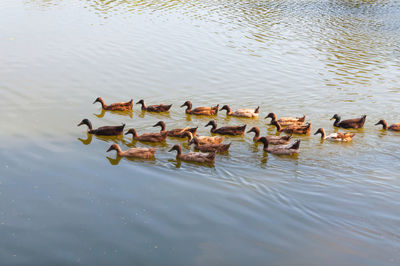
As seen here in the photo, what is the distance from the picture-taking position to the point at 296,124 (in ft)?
57.7

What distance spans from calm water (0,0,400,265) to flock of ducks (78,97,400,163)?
34 centimetres

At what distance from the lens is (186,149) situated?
15.7 m

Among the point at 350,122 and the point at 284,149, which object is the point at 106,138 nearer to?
the point at 284,149

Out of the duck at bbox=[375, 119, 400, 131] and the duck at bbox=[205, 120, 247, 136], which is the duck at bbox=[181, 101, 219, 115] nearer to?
the duck at bbox=[205, 120, 247, 136]

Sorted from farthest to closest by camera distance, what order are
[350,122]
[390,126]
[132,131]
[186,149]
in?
[390,126] < [350,122] < [132,131] < [186,149]

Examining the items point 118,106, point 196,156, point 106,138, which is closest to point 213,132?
point 196,156

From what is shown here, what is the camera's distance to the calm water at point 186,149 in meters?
10.4

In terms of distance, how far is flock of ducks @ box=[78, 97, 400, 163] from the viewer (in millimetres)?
14625

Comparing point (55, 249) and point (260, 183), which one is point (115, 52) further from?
point (55, 249)

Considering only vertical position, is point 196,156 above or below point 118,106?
below

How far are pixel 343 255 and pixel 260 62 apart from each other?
54.8 ft

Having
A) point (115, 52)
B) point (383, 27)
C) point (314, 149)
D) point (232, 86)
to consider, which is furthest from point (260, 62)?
point (383, 27)

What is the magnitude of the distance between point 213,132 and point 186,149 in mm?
1700

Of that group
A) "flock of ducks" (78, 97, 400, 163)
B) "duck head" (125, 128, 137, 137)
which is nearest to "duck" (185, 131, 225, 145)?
"flock of ducks" (78, 97, 400, 163)
